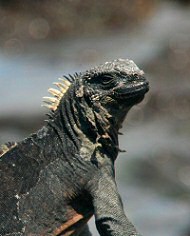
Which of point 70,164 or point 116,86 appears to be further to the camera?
point 70,164

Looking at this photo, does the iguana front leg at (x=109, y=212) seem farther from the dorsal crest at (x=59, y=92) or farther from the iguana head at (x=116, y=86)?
the dorsal crest at (x=59, y=92)

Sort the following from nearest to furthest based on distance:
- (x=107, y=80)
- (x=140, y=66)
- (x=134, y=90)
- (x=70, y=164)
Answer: (x=134, y=90) → (x=107, y=80) → (x=70, y=164) → (x=140, y=66)

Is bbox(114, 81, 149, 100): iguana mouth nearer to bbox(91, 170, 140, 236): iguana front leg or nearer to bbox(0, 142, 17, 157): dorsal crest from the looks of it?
bbox(91, 170, 140, 236): iguana front leg

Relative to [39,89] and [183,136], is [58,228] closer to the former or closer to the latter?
[183,136]

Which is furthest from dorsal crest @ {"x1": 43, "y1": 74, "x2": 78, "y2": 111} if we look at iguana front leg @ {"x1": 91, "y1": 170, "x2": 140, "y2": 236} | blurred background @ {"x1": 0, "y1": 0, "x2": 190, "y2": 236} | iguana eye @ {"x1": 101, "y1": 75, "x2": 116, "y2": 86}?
blurred background @ {"x1": 0, "y1": 0, "x2": 190, "y2": 236}

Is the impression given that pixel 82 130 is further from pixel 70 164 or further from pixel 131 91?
pixel 131 91

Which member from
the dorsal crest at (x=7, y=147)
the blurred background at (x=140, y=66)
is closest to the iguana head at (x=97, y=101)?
the dorsal crest at (x=7, y=147)

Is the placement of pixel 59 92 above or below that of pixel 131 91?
above

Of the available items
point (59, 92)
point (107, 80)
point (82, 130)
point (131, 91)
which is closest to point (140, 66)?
point (59, 92)
